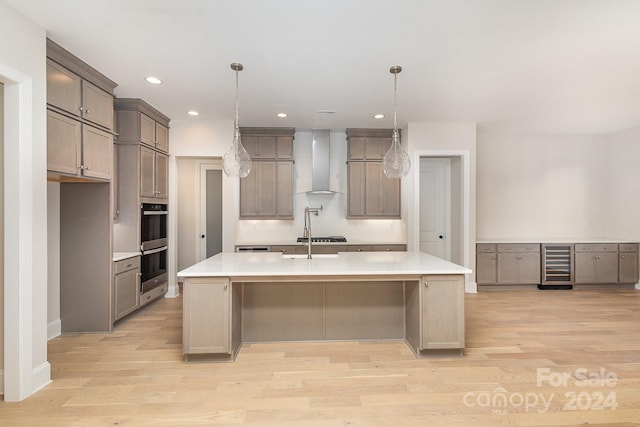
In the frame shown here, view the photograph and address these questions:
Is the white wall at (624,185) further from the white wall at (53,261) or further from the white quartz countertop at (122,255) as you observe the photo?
the white wall at (53,261)

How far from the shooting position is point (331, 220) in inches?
225

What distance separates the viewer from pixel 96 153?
128 inches

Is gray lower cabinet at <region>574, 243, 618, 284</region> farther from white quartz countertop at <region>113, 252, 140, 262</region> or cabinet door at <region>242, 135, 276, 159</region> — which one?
white quartz countertop at <region>113, 252, 140, 262</region>

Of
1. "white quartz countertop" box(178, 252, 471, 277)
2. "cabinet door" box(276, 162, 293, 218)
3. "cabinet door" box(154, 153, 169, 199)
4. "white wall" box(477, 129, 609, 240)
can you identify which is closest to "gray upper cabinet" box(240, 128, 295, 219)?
"cabinet door" box(276, 162, 293, 218)

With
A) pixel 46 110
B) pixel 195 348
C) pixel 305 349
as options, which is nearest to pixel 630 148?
pixel 305 349

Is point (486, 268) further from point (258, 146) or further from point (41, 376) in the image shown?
point (41, 376)

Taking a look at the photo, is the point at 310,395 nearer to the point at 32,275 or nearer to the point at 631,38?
the point at 32,275

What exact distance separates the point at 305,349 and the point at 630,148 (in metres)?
6.41

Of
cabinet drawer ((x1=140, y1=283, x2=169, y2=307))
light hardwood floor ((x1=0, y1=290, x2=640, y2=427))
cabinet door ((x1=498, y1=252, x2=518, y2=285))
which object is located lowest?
light hardwood floor ((x1=0, y1=290, x2=640, y2=427))

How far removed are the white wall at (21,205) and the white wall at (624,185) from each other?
26.1 feet

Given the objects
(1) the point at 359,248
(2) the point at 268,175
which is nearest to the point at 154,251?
(2) the point at 268,175

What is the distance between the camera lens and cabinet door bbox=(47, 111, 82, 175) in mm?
2694

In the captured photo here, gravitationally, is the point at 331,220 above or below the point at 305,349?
above

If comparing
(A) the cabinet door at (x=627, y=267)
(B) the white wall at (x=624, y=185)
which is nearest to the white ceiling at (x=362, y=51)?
(B) the white wall at (x=624, y=185)
